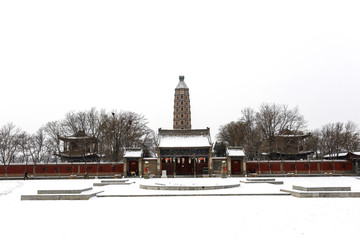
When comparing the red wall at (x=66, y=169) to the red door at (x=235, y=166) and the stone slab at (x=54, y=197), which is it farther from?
the stone slab at (x=54, y=197)

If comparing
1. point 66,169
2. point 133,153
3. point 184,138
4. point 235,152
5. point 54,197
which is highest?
point 184,138

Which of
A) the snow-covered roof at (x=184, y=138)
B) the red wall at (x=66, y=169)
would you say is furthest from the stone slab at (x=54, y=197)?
the red wall at (x=66, y=169)

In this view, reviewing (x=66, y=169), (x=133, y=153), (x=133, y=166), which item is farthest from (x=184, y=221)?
(x=66, y=169)

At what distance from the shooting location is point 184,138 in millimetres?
43688

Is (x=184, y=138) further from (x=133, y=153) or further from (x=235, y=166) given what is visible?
(x=235, y=166)

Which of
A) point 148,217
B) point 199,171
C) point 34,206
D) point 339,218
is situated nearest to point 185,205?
point 148,217

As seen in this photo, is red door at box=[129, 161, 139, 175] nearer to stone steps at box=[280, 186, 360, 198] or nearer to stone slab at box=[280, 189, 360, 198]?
stone steps at box=[280, 186, 360, 198]

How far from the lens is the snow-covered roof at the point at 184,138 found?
4212 cm

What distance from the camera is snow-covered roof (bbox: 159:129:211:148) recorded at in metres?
42.1

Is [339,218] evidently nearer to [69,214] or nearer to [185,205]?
[185,205]

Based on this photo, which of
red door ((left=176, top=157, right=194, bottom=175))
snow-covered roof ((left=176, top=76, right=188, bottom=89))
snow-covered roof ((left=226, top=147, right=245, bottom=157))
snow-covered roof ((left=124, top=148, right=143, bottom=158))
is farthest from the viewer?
snow-covered roof ((left=176, top=76, right=188, bottom=89))

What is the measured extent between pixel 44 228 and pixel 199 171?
1350 inches

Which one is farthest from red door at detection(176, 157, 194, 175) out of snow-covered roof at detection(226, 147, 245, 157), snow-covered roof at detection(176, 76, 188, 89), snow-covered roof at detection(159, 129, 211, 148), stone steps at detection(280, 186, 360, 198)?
snow-covered roof at detection(176, 76, 188, 89)

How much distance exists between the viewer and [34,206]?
13.6 metres
